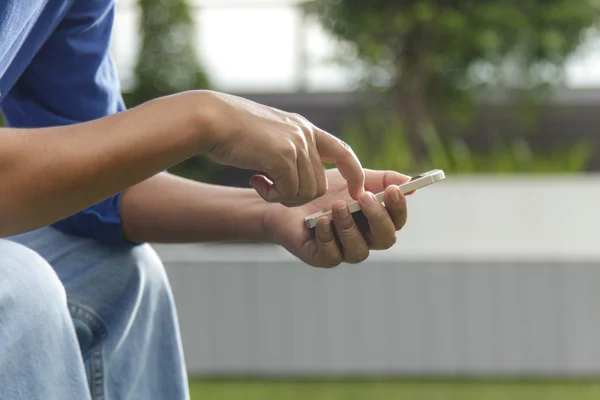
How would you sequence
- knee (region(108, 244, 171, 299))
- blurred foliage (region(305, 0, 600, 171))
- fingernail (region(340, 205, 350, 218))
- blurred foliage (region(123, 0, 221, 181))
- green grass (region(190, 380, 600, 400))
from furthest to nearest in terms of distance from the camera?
blurred foliage (region(123, 0, 221, 181)) < blurred foliage (region(305, 0, 600, 171)) < green grass (region(190, 380, 600, 400)) < knee (region(108, 244, 171, 299)) < fingernail (region(340, 205, 350, 218))

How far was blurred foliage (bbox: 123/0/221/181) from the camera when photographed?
6.80 meters

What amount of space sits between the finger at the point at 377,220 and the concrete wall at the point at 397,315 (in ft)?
7.42

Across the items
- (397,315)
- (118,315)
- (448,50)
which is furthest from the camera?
(448,50)

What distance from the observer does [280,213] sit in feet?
3.29

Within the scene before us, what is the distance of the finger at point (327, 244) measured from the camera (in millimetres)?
916

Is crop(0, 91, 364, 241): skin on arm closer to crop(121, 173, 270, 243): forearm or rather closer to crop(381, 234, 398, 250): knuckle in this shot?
crop(381, 234, 398, 250): knuckle

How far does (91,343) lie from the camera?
0.98 metres

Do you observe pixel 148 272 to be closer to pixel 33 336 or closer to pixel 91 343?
pixel 91 343

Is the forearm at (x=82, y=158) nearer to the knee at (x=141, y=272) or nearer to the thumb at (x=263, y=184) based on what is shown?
the thumb at (x=263, y=184)

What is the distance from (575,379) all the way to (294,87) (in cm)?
443

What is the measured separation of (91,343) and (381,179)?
1.12 ft

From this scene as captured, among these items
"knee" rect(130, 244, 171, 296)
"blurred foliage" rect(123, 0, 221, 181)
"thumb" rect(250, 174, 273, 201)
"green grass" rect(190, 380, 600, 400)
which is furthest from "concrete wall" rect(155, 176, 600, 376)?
"blurred foliage" rect(123, 0, 221, 181)

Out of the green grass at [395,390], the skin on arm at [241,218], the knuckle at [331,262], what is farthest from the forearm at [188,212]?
the green grass at [395,390]

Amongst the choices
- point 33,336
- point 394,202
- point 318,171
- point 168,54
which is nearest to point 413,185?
point 394,202
